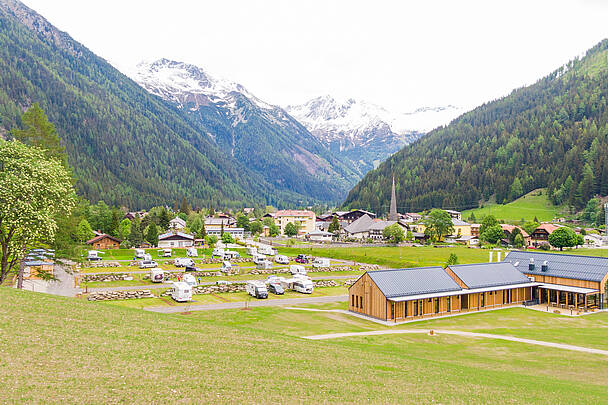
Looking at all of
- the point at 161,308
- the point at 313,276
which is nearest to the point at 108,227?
the point at 313,276

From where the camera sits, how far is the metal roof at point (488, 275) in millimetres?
50812

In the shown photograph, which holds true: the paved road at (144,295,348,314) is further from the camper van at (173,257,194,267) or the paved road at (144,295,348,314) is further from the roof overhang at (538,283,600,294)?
the camper van at (173,257,194,267)

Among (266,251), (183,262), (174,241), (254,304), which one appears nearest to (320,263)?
(266,251)

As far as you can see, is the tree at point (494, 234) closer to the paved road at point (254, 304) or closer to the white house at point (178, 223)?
the paved road at point (254, 304)

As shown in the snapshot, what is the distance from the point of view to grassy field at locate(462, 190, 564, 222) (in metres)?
162

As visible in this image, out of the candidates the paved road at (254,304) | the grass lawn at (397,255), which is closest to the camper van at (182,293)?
the paved road at (254,304)

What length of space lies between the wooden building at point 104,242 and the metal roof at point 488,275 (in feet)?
245

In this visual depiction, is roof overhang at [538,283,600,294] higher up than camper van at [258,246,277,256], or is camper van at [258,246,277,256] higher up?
camper van at [258,246,277,256]

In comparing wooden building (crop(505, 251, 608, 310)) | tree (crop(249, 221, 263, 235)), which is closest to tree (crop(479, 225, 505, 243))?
wooden building (crop(505, 251, 608, 310))

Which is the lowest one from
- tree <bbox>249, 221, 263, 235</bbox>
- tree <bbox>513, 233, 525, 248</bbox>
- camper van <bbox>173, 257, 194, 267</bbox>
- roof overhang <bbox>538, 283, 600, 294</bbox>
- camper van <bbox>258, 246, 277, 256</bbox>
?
roof overhang <bbox>538, 283, 600, 294</bbox>

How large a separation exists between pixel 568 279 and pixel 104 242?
8670 cm

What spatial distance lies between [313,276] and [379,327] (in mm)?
33978

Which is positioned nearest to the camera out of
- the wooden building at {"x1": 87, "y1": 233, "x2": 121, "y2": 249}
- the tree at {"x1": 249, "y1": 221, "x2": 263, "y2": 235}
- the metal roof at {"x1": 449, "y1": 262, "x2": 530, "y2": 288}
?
the metal roof at {"x1": 449, "y1": 262, "x2": 530, "y2": 288}

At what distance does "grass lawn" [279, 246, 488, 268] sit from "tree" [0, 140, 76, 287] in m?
61.9
